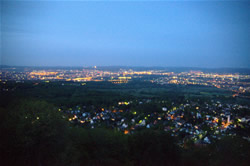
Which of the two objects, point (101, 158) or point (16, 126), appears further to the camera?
point (101, 158)

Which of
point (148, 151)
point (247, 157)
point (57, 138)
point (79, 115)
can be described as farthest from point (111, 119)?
point (247, 157)

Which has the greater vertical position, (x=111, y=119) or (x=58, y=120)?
(x=58, y=120)

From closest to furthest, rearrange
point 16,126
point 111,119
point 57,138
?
point 16,126 < point 57,138 < point 111,119

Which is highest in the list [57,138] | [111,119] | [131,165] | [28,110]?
[28,110]

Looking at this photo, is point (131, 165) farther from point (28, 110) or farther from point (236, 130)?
point (236, 130)

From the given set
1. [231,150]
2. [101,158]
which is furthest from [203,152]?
[101,158]

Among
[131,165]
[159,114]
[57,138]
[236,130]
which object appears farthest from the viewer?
[159,114]
